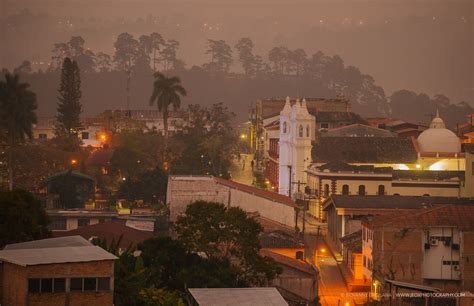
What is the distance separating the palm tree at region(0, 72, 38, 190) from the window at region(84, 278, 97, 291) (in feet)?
89.1

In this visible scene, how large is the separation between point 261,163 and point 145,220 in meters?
24.9

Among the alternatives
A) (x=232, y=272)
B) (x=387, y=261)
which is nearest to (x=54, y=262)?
(x=232, y=272)

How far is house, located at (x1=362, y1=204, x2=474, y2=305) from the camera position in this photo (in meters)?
28.0

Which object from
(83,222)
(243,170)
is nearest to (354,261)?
(83,222)

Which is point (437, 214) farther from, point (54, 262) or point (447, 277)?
point (54, 262)

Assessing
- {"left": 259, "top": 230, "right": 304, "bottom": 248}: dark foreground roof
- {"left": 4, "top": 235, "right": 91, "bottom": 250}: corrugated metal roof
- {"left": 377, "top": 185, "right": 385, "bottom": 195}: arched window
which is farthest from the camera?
{"left": 377, "top": 185, "right": 385, "bottom": 195}: arched window

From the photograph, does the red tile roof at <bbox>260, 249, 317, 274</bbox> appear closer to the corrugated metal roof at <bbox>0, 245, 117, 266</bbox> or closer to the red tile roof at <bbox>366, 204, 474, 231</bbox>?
the red tile roof at <bbox>366, 204, 474, 231</bbox>

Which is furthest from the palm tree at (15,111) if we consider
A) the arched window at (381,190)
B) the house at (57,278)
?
the house at (57,278)

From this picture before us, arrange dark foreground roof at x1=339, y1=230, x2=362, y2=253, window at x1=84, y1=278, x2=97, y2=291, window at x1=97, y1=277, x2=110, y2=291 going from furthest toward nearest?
dark foreground roof at x1=339, y1=230, x2=362, y2=253, window at x1=97, y1=277, x2=110, y2=291, window at x1=84, y1=278, x2=97, y2=291

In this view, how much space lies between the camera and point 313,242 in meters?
35.2

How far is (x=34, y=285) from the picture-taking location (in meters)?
18.6

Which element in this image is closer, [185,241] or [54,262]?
[54,262]

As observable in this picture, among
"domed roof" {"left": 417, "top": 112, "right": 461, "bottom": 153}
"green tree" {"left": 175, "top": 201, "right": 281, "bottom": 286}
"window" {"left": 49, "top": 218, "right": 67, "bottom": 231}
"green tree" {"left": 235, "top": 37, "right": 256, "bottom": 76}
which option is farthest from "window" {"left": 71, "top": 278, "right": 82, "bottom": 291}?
"green tree" {"left": 235, "top": 37, "right": 256, "bottom": 76}

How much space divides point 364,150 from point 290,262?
60.9 ft
